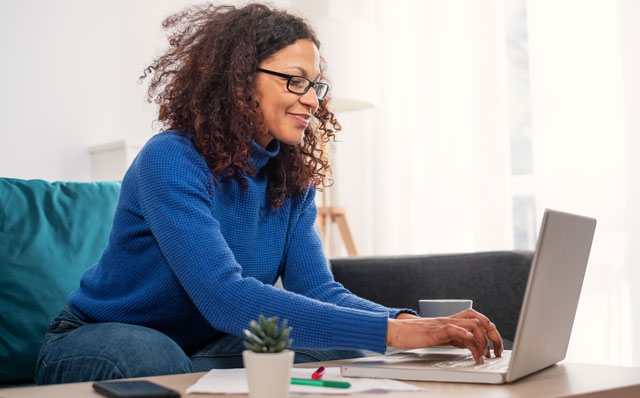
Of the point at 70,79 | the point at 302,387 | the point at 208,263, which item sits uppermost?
the point at 70,79

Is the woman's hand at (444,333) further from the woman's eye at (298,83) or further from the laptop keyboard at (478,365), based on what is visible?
the woman's eye at (298,83)

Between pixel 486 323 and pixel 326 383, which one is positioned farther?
pixel 486 323

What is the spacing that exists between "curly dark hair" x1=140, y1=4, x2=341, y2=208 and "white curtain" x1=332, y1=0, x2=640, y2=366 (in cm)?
131

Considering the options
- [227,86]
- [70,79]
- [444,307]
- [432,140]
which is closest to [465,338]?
[444,307]

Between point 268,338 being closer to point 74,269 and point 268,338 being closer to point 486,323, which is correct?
point 486,323

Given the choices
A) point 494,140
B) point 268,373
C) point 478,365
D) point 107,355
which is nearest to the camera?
point 268,373

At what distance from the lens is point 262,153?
142cm

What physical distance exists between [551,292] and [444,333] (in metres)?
0.15

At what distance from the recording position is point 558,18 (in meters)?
2.53

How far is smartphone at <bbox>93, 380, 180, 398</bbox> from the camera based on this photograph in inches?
30.8

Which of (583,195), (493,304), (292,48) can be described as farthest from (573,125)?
(292,48)

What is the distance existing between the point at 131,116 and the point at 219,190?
1785 mm

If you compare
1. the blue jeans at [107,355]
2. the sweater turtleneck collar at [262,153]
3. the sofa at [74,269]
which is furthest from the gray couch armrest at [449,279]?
the blue jeans at [107,355]

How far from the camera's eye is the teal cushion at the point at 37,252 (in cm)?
154
